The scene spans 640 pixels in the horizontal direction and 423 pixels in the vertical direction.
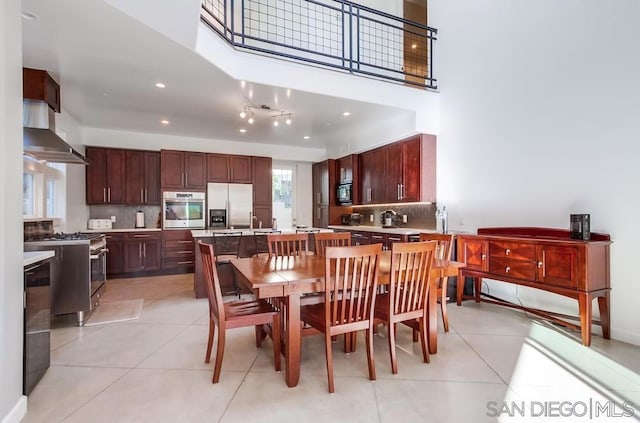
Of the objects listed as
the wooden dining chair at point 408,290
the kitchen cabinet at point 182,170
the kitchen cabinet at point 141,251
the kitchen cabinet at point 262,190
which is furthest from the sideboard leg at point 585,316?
the kitchen cabinet at point 141,251

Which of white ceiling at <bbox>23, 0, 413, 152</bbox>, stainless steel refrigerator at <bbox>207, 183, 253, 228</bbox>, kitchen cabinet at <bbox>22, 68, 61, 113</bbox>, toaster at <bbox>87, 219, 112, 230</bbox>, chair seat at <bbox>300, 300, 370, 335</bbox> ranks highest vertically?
white ceiling at <bbox>23, 0, 413, 152</bbox>

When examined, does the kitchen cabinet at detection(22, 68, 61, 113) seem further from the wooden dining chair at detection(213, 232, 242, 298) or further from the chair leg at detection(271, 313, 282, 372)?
the chair leg at detection(271, 313, 282, 372)

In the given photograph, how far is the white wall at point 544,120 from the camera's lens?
9.45 feet

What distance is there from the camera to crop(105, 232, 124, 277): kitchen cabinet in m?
5.68

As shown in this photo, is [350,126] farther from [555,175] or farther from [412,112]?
[555,175]

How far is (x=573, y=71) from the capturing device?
3256mm

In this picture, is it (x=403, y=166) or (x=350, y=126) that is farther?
(x=350, y=126)

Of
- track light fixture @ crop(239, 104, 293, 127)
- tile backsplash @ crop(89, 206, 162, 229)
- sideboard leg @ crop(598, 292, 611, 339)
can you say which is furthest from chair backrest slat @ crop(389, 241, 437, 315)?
tile backsplash @ crop(89, 206, 162, 229)

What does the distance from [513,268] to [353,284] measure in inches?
86.8

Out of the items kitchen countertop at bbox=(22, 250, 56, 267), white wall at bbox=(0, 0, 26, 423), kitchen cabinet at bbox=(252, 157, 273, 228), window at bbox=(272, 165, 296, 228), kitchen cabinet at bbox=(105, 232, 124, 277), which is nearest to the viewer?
white wall at bbox=(0, 0, 26, 423)

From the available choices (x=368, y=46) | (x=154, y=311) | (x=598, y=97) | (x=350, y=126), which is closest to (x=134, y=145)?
(x=154, y=311)

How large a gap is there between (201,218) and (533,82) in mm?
5791

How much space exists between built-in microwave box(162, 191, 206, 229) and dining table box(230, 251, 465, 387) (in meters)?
4.01

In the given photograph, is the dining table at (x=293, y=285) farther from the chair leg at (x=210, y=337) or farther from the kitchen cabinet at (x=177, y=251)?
the kitchen cabinet at (x=177, y=251)
